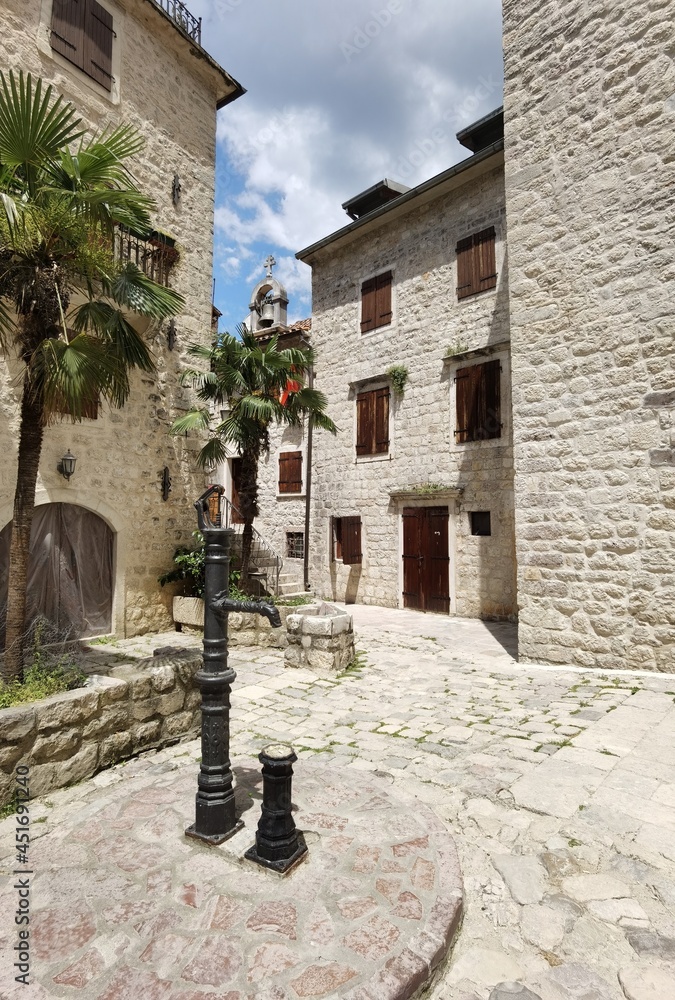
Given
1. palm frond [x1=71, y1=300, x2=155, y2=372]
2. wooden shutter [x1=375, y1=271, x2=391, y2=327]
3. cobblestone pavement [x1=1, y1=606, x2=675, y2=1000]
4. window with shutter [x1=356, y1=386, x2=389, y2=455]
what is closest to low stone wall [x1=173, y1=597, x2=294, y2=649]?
cobblestone pavement [x1=1, y1=606, x2=675, y2=1000]

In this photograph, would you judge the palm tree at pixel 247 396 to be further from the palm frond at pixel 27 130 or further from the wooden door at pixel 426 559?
the palm frond at pixel 27 130

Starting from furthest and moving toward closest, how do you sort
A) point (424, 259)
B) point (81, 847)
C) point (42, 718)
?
point (424, 259), point (42, 718), point (81, 847)

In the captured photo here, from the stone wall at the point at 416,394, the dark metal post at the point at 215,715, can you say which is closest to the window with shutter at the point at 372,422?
the stone wall at the point at 416,394

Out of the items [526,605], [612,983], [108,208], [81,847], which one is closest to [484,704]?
Result: [526,605]

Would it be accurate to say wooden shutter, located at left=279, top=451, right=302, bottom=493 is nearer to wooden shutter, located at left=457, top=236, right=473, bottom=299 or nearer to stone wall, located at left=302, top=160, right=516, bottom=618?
stone wall, located at left=302, top=160, right=516, bottom=618

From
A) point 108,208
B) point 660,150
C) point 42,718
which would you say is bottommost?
point 42,718

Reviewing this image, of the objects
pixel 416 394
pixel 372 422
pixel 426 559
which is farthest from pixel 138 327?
pixel 426 559

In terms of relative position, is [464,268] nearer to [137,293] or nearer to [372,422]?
[372,422]

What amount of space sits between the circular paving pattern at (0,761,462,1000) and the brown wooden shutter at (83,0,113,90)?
1083 cm

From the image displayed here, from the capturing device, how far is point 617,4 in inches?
268

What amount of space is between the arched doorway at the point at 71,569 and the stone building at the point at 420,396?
6.02 meters

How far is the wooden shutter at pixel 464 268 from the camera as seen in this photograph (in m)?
11.5

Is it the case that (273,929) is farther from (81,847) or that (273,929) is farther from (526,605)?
(526,605)

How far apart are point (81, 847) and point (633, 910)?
265cm
